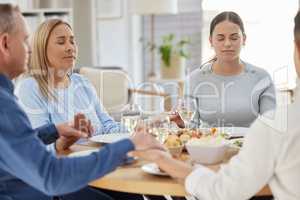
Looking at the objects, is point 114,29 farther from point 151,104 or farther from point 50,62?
point 50,62

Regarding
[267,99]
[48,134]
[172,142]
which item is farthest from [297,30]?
[267,99]

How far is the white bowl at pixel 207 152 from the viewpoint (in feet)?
5.42

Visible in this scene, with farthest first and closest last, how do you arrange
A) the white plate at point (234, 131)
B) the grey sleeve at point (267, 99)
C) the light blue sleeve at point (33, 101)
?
the grey sleeve at point (267, 99) → the light blue sleeve at point (33, 101) → the white plate at point (234, 131)

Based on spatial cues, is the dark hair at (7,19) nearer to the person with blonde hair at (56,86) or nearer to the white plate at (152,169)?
the white plate at (152,169)

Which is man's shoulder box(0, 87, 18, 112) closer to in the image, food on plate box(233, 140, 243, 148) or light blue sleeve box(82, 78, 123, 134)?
food on plate box(233, 140, 243, 148)

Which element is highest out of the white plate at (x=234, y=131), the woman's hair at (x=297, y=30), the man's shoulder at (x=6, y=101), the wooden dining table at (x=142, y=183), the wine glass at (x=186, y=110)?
the woman's hair at (x=297, y=30)

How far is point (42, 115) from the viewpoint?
224 centimetres

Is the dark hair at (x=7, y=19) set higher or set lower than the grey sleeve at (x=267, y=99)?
higher

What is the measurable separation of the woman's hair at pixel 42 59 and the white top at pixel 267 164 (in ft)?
3.77

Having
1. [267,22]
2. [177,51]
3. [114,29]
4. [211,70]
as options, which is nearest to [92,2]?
[114,29]

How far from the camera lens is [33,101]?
7.43 ft

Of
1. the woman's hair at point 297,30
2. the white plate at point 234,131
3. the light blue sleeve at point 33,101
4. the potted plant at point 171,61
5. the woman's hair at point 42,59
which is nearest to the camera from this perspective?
the woman's hair at point 297,30

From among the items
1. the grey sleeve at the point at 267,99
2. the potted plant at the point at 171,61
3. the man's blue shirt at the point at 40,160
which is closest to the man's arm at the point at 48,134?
the man's blue shirt at the point at 40,160

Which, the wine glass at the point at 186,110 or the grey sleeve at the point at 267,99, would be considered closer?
the wine glass at the point at 186,110
